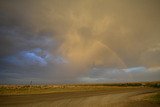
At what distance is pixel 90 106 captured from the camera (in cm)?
1652

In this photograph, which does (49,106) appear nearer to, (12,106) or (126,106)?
(12,106)

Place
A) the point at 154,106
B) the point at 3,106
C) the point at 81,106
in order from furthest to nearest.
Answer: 1. the point at 154,106
2. the point at 81,106
3. the point at 3,106

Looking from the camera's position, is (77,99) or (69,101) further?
(77,99)

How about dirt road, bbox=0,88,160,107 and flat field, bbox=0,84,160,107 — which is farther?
flat field, bbox=0,84,160,107

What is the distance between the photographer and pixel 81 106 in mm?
16422

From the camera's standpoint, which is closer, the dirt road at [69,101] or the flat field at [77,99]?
the dirt road at [69,101]

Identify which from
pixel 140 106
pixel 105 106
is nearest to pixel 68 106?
pixel 105 106

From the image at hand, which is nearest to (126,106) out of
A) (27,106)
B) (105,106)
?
(105,106)

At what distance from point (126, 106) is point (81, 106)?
421 centimetres

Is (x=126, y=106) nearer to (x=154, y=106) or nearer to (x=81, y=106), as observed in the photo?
(x=154, y=106)

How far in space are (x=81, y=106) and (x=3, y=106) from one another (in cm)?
659

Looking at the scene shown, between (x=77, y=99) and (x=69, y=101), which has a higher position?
(x=77, y=99)

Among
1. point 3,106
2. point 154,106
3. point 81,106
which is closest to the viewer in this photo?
point 3,106

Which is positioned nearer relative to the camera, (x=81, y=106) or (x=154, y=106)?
(x=81, y=106)
